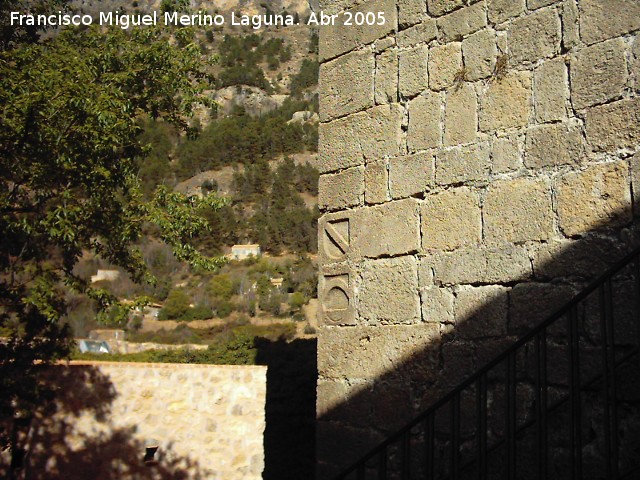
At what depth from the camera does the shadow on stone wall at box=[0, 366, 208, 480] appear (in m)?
8.63

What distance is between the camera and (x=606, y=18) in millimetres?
3088

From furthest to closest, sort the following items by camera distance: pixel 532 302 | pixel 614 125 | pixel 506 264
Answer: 1. pixel 506 264
2. pixel 532 302
3. pixel 614 125

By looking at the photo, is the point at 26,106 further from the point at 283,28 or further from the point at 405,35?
the point at 283,28

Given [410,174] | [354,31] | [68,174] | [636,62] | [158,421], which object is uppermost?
[68,174]

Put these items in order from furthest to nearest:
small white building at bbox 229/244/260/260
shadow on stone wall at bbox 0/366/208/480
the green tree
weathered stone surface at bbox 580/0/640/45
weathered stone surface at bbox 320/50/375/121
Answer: small white building at bbox 229/244/260/260 → shadow on stone wall at bbox 0/366/208/480 → the green tree → weathered stone surface at bbox 320/50/375/121 → weathered stone surface at bbox 580/0/640/45

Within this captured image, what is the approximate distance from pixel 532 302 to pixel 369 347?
0.98 meters

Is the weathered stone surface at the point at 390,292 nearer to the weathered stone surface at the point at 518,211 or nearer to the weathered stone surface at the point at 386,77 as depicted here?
the weathered stone surface at the point at 518,211

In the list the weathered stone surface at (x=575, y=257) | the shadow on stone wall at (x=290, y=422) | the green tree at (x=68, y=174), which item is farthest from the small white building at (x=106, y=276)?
the weathered stone surface at (x=575, y=257)

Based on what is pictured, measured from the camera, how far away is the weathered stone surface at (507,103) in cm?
333

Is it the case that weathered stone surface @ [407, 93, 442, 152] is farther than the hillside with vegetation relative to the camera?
No

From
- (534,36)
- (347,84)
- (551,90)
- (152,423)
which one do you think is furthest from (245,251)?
(551,90)

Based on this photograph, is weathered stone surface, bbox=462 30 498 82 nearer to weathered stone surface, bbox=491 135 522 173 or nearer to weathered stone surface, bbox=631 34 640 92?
weathered stone surface, bbox=491 135 522 173

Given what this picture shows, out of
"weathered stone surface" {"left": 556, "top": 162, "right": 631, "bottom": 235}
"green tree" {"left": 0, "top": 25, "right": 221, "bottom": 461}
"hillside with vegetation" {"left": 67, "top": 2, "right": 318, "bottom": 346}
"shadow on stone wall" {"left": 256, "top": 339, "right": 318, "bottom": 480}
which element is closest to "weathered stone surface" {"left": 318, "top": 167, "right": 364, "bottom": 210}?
"weathered stone surface" {"left": 556, "top": 162, "right": 631, "bottom": 235}

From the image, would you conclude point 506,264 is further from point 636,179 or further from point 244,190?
point 244,190
